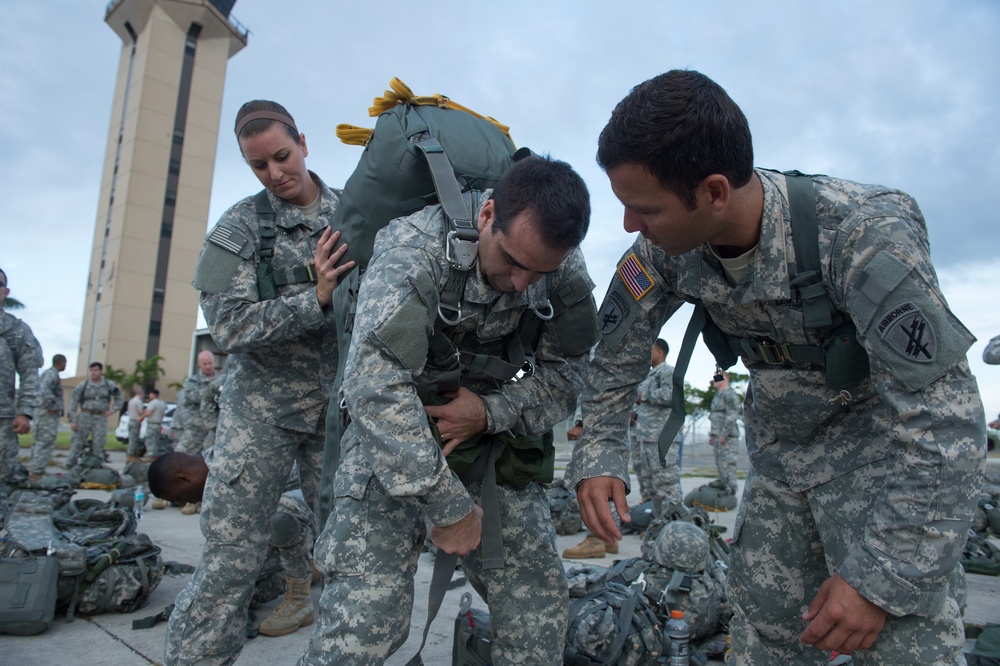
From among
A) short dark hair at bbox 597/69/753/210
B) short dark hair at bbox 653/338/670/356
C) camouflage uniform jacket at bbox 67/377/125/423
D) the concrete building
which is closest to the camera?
short dark hair at bbox 597/69/753/210

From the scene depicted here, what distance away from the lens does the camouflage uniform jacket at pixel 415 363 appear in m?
1.78

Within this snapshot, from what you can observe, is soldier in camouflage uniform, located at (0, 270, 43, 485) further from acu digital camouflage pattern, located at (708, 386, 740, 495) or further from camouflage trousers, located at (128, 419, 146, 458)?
acu digital camouflage pattern, located at (708, 386, 740, 495)

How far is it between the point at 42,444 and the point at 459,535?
10219 millimetres

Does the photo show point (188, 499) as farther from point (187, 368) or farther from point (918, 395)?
point (187, 368)

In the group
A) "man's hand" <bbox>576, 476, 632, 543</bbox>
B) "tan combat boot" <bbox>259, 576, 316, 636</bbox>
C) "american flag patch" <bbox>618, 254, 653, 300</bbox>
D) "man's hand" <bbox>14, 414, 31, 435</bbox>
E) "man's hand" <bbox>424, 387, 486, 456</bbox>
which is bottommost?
"tan combat boot" <bbox>259, 576, 316, 636</bbox>

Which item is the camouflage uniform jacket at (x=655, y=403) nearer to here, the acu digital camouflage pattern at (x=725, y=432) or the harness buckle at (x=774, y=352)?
the acu digital camouflage pattern at (x=725, y=432)

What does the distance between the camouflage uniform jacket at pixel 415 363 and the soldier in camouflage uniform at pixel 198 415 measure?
7137 mm

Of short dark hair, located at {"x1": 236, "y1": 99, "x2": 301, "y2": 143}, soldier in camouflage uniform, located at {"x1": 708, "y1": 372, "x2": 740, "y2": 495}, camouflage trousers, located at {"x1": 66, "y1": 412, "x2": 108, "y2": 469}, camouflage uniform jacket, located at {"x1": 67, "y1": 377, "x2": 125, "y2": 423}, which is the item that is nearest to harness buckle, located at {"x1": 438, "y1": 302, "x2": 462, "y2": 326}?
short dark hair, located at {"x1": 236, "y1": 99, "x2": 301, "y2": 143}

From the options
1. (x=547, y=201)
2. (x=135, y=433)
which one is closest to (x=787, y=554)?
(x=547, y=201)

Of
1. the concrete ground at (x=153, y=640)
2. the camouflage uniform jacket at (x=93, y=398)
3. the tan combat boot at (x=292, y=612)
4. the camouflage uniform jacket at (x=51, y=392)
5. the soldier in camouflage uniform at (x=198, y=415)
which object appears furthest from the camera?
the camouflage uniform jacket at (x=93, y=398)

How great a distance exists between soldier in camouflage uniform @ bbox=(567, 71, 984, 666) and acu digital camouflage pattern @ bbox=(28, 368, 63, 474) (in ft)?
31.2

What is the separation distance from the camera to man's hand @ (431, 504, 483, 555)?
1.85 metres

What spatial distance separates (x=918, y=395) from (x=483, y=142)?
1.47 m

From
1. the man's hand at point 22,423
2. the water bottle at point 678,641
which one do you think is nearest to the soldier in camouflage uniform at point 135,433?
the man's hand at point 22,423
